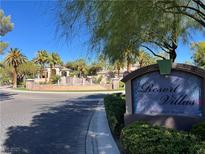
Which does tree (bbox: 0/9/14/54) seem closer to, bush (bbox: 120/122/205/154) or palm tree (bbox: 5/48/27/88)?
bush (bbox: 120/122/205/154)

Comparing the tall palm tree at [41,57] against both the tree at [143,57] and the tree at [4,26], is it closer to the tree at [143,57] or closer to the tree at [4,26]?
the tree at [4,26]

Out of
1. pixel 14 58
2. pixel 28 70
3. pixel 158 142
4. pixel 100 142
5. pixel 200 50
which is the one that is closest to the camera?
pixel 158 142

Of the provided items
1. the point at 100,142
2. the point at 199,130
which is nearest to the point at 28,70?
the point at 100,142

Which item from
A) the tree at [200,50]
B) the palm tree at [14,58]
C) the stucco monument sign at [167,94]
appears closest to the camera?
the stucco monument sign at [167,94]

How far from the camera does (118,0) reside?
5812 mm

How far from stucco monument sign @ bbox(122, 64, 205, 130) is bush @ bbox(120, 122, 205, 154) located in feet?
5.03

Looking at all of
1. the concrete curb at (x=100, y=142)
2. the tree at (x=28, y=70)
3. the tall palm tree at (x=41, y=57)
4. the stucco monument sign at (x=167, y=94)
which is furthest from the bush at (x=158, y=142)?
the tree at (x=28, y=70)

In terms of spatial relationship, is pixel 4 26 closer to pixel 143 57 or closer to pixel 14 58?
pixel 143 57

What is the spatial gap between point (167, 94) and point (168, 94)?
0.03 metres

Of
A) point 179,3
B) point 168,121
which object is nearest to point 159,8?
point 179,3

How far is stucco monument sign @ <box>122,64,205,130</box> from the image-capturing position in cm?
696

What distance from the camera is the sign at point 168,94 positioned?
700 cm

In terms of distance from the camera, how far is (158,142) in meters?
4.94

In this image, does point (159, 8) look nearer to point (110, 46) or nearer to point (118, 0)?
point (118, 0)
